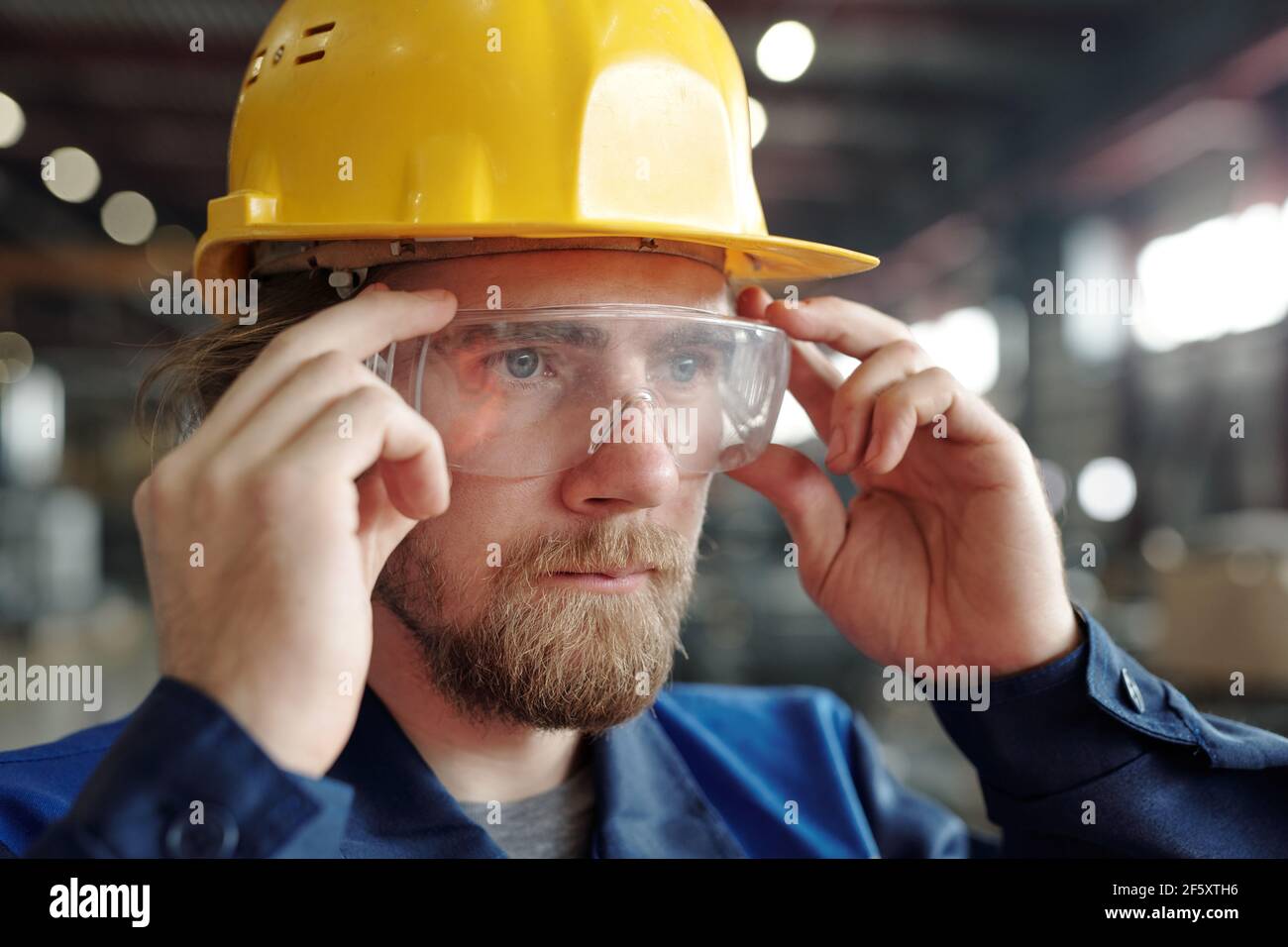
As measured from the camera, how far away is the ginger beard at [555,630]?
1.61 m

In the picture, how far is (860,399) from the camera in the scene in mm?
1715

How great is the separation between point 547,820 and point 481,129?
109cm

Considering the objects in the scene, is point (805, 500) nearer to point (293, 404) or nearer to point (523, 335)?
point (523, 335)

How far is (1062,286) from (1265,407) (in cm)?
222

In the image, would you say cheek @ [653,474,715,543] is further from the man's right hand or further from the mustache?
the man's right hand

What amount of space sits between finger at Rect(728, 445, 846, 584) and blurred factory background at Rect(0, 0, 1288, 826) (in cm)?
366

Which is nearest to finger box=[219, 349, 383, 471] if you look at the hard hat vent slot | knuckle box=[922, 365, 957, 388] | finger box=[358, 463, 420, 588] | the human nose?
finger box=[358, 463, 420, 588]

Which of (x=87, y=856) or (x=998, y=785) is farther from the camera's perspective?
(x=998, y=785)

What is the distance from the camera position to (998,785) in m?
1.83

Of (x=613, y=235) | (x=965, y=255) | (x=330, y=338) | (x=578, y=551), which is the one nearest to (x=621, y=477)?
(x=578, y=551)

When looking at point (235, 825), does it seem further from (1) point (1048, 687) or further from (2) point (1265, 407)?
(2) point (1265, 407)

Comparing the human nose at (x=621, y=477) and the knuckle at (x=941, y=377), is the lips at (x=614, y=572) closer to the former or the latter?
the human nose at (x=621, y=477)

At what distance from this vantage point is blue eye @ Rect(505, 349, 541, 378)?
1.58m

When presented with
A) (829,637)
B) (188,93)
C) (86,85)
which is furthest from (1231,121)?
(86,85)
